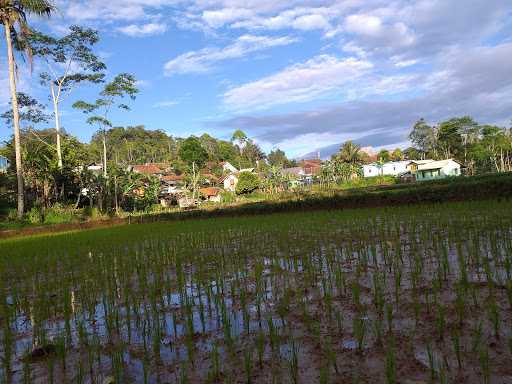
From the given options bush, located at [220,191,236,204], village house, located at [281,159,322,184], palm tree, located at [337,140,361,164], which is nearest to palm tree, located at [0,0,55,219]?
bush, located at [220,191,236,204]

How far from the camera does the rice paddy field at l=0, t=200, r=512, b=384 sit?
236 cm

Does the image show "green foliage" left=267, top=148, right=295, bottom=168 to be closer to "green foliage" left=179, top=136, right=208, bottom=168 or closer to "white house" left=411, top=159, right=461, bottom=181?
"green foliage" left=179, top=136, right=208, bottom=168

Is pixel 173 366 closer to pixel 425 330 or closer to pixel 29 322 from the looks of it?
pixel 425 330

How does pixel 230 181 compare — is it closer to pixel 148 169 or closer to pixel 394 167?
pixel 148 169

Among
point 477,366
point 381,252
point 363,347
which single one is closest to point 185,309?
point 363,347

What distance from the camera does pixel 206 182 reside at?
50.6m

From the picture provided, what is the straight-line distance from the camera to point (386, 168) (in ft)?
206

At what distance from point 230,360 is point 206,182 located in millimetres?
48530

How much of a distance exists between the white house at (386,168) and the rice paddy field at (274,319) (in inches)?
2257

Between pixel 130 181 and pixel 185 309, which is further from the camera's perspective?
pixel 130 181

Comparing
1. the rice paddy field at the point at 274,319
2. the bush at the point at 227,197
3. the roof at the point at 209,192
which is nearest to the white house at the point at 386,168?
the roof at the point at 209,192

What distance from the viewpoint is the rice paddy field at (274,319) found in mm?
2359

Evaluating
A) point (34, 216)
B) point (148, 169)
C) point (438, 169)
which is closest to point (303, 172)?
point (438, 169)

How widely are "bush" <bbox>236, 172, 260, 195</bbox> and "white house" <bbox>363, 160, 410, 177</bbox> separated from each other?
23.2m
